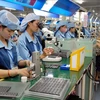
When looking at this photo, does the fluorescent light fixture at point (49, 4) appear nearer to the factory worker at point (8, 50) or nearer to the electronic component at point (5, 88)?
the factory worker at point (8, 50)

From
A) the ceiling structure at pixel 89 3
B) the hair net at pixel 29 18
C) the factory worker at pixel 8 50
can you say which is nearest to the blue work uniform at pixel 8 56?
the factory worker at pixel 8 50

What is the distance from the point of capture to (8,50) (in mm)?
2170

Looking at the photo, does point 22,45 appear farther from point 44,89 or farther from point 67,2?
point 67,2

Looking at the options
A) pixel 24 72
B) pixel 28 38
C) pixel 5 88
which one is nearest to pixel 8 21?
pixel 24 72

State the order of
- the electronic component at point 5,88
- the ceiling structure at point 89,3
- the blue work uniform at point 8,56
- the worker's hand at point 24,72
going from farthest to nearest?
the ceiling structure at point 89,3, the blue work uniform at point 8,56, the worker's hand at point 24,72, the electronic component at point 5,88

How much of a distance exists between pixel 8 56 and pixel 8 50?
0.28ft

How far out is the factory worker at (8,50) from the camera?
1.86 m

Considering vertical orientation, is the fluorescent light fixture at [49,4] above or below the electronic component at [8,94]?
above

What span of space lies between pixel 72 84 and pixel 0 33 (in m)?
1.00

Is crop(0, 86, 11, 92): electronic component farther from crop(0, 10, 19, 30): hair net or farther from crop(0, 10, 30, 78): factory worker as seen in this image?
crop(0, 10, 19, 30): hair net

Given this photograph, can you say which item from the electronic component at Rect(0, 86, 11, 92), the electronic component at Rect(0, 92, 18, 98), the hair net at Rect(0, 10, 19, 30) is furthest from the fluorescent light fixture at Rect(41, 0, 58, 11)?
the electronic component at Rect(0, 92, 18, 98)

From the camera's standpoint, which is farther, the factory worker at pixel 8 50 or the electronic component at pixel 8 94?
the factory worker at pixel 8 50

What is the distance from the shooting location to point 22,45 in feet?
8.61

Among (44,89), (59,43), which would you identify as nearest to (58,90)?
(44,89)
